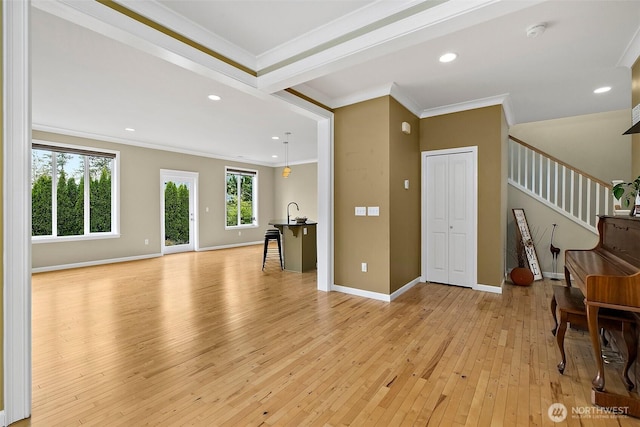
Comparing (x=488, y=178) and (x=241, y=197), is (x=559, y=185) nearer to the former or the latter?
(x=488, y=178)

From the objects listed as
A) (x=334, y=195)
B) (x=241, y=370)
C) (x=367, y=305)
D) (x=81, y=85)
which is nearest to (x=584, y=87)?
(x=334, y=195)

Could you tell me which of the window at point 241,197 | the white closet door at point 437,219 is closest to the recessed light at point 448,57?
the white closet door at point 437,219

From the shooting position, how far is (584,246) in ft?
15.8

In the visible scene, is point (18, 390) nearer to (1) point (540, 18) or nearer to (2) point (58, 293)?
(2) point (58, 293)

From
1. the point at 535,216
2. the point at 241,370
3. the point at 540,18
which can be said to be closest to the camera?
the point at 241,370

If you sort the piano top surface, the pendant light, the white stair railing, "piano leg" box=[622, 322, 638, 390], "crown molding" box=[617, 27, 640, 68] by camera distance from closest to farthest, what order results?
the piano top surface → "piano leg" box=[622, 322, 638, 390] → "crown molding" box=[617, 27, 640, 68] → the white stair railing → the pendant light

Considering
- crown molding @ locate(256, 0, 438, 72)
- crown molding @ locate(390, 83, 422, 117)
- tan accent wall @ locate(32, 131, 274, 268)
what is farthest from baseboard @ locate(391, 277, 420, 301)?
tan accent wall @ locate(32, 131, 274, 268)

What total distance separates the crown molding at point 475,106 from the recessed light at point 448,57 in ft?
4.66

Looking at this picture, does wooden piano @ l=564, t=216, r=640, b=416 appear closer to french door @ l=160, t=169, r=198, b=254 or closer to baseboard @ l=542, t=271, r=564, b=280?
baseboard @ l=542, t=271, r=564, b=280

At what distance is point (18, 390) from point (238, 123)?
181 inches

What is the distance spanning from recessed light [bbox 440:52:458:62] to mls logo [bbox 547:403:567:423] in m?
2.98

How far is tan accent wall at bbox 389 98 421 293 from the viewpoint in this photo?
386cm

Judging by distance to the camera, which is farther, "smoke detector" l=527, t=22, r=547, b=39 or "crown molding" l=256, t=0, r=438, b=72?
Answer: "smoke detector" l=527, t=22, r=547, b=39

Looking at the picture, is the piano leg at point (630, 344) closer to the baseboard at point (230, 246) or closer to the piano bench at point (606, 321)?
the piano bench at point (606, 321)
